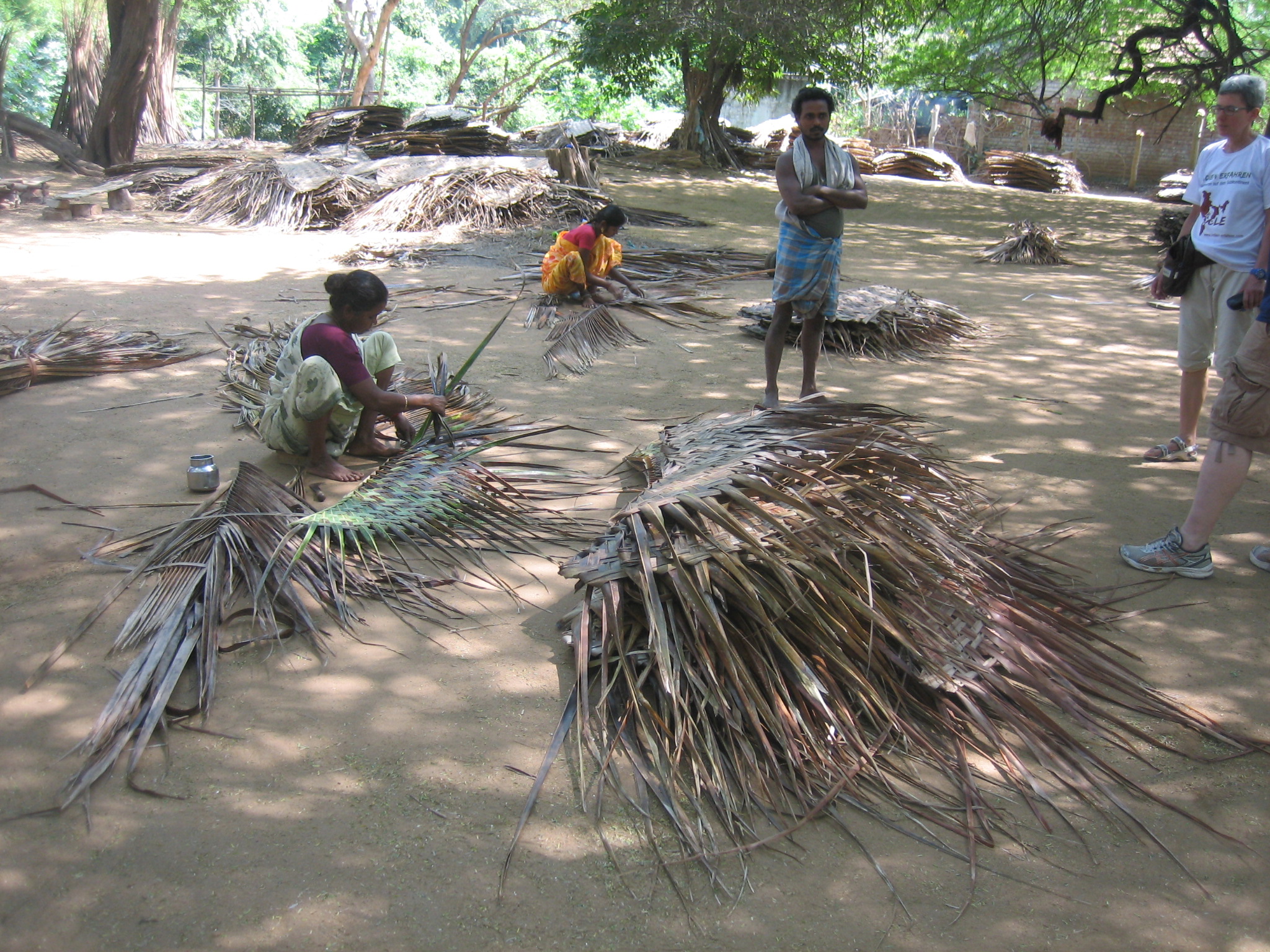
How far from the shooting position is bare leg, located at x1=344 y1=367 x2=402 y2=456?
3.40 metres

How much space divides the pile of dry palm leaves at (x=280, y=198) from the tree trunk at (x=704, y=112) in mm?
7823

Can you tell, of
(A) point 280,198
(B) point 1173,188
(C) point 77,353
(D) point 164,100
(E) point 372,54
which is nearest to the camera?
(C) point 77,353

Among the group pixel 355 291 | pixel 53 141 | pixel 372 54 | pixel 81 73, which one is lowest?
pixel 355 291

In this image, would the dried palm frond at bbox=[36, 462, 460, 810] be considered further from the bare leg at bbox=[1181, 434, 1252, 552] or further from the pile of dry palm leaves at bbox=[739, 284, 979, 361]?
the pile of dry palm leaves at bbox=[739, 284, 979, 361]

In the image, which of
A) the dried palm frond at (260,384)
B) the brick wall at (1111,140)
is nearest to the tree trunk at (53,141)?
the dried palm frond at (260,384)

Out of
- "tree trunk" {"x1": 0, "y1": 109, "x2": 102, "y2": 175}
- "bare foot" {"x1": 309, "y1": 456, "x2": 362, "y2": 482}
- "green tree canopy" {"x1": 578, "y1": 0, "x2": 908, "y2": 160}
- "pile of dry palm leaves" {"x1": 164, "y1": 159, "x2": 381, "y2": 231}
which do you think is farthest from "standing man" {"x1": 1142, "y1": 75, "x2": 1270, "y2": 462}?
"tree trunk" {"x1": 0, "y1": 109, "x2": 102, "y2": 175}

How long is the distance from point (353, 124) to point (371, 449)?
37.5 feet

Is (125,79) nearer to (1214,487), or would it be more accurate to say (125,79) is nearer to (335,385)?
(335,385)

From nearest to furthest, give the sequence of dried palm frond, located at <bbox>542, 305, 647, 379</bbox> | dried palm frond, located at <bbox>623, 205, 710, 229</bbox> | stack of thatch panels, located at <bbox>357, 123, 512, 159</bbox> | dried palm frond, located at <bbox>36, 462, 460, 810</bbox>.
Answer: dried palm frond, located at <bbox>36, 462, 460, 810</bbox> < dried palm frond, located at <bbox>542, 305, 647, 379</bbox> < dried palm frond, located at <bbox>623, 205, 710, 229</bbox> < stack of thatch panels, located at <bbox>357, 123, 512, 159</bbox>

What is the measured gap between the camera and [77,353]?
13.9ft

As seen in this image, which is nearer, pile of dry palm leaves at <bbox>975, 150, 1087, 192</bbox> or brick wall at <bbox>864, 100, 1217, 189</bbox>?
pile of dry palm leaves at <bbox>975, 150, 1087, 192</bbox>

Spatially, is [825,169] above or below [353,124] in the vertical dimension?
below

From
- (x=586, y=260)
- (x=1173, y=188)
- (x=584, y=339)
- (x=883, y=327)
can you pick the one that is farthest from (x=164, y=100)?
(x=1173, y=188)

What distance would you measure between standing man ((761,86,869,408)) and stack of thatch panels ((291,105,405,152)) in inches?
424
